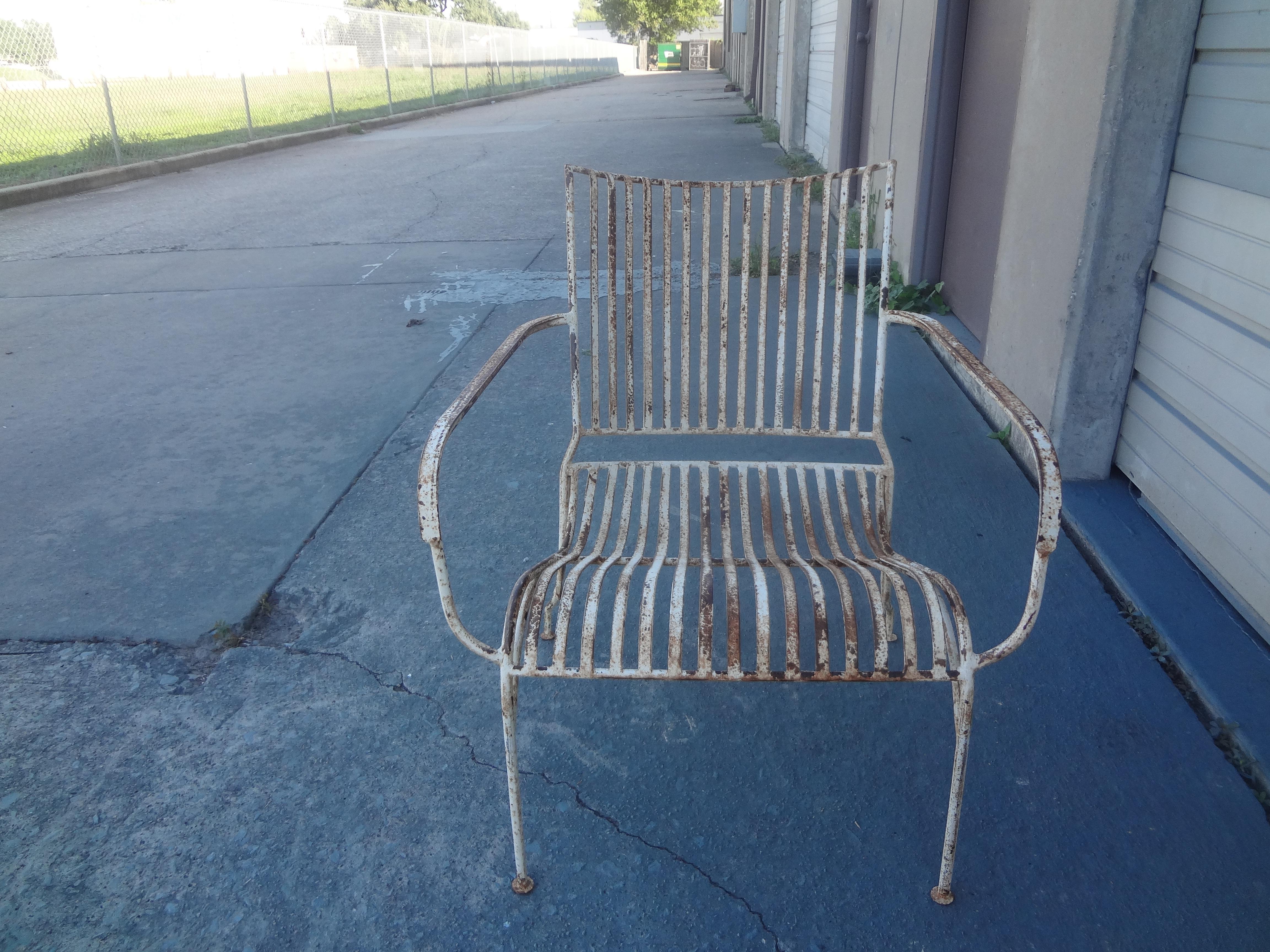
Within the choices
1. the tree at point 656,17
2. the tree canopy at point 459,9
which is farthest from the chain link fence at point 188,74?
the tree at point 656,17

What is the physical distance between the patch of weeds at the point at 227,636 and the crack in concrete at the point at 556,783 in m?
0.07

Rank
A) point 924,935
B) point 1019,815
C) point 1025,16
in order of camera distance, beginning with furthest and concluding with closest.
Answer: point 1025,16
point 1019,815
point 924,935

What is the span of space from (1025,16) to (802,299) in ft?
8.06

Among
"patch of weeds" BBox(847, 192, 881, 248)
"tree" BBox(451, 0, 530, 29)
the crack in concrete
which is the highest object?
"tree" BBox(451, 0, 530, 29)

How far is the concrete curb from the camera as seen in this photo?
29.6ft

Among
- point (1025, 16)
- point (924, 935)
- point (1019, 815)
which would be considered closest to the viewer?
point (924, 935)

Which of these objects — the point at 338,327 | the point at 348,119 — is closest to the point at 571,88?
the point at 348,119

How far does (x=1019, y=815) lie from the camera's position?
5.60 feet

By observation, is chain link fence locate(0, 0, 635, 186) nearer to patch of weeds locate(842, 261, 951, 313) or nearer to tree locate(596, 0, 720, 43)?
patch of weeds locate(842, 261, 951, 313)

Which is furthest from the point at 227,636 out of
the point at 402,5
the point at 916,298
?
the point at 402,5

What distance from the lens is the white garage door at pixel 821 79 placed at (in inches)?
325

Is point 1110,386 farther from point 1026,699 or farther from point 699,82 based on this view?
point 699,82

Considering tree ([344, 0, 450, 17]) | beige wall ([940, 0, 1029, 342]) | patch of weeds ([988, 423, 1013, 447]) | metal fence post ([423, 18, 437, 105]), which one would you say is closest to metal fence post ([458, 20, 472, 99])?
metal fence post ([423, 18, 437, 105])

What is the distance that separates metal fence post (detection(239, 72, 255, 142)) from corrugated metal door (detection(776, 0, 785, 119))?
25.7ft
